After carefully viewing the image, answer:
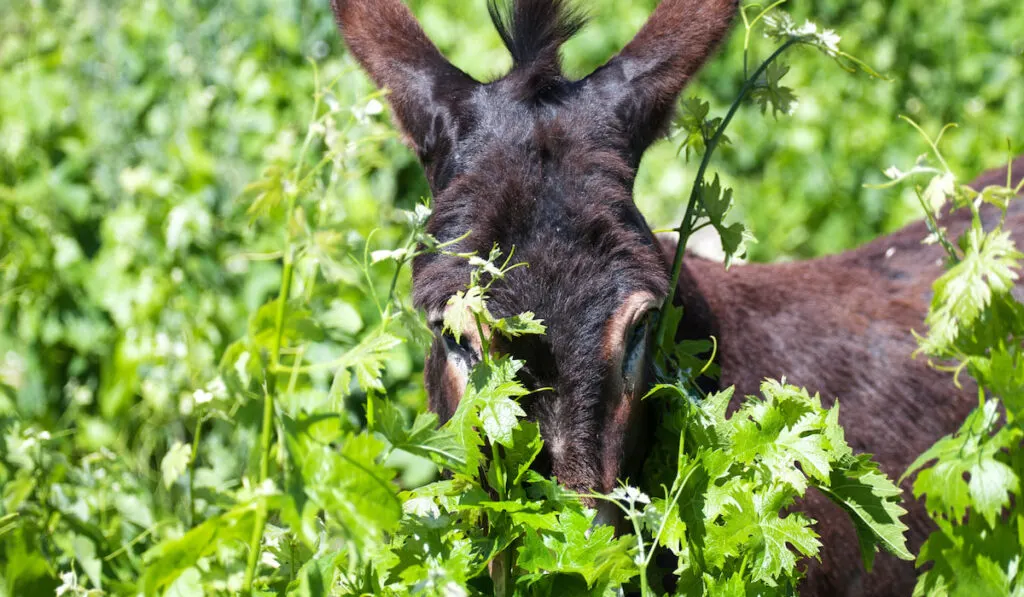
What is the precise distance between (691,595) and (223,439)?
4.25m

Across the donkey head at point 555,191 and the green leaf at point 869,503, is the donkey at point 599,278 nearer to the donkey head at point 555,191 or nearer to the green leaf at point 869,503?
the donkey head at point 555,191

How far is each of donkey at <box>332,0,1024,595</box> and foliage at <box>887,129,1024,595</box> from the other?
71 cm

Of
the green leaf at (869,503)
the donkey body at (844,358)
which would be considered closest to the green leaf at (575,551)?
the green leaf at (869,503)

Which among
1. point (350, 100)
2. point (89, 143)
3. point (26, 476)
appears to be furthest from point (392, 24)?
point (89, 143)

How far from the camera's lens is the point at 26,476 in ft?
9.78

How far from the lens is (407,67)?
10.3 feet

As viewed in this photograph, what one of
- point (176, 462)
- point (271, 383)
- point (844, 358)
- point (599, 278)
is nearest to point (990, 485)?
point (599, 278)

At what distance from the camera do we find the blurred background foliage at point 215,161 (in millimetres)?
5785

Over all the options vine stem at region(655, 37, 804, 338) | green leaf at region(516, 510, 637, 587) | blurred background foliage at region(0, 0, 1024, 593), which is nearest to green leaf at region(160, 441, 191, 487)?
blurred background foliage at region(0, 0, 1024, 593)

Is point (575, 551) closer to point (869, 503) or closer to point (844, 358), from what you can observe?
point (869, 503)

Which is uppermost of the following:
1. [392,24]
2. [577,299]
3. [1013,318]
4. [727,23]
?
[727,23]

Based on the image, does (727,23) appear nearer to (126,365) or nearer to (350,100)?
(350,100)

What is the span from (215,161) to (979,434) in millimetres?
5635

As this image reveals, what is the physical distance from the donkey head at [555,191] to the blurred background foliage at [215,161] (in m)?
0.46
